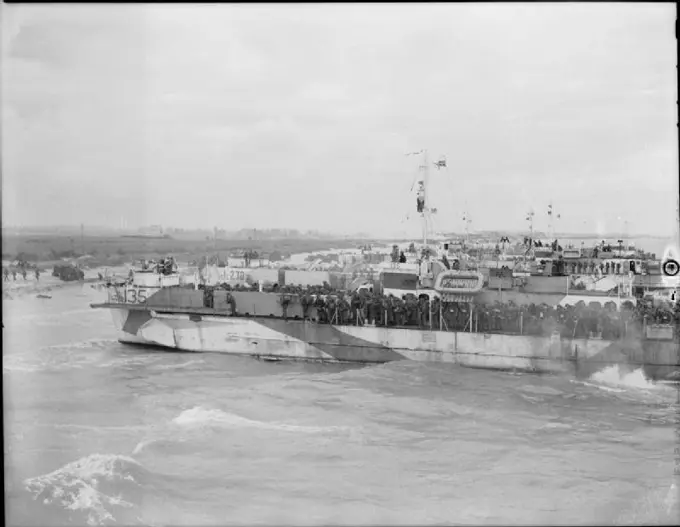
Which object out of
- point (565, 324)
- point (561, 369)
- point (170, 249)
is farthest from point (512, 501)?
point (170, 249)

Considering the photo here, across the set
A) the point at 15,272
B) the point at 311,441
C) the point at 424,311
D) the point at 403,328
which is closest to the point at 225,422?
the point at 311,441

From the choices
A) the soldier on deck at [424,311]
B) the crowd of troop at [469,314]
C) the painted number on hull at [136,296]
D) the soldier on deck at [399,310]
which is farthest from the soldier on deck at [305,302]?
the painted number on hull at [136,296]

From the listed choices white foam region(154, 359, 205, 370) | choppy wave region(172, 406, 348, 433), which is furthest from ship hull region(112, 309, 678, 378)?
choppy wave region(172, 406, 348, 433)

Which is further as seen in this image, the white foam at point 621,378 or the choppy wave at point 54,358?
the choppy wave at point 54,358

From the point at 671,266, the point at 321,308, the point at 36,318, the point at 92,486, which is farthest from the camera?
the point at 321,308

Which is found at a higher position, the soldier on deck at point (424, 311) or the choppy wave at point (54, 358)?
the soldier on deck at point (424, 311)

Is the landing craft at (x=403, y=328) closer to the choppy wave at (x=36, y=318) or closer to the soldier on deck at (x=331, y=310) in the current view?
the soldier on deck at (x=331, y=310)

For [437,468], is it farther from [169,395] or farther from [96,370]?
[96,370]

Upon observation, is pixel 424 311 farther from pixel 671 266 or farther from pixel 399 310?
pixel 671 266
